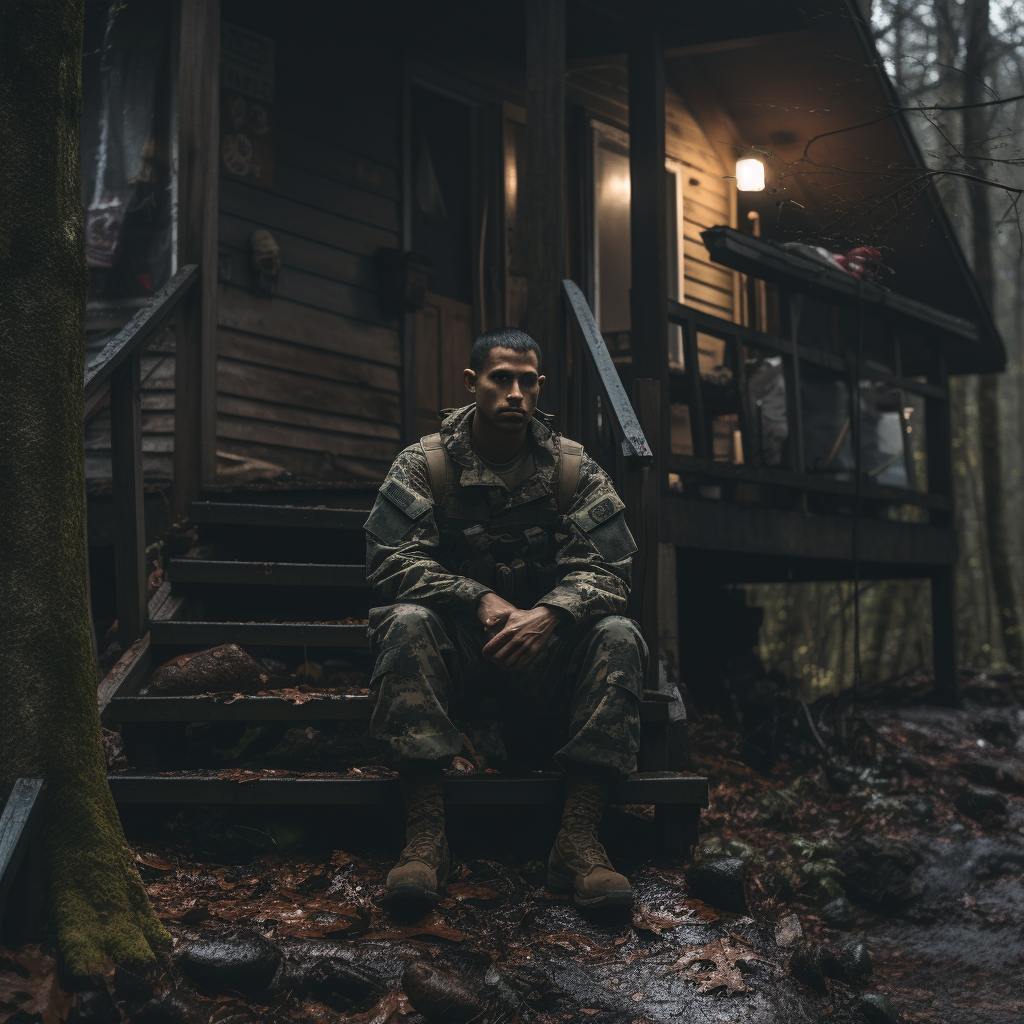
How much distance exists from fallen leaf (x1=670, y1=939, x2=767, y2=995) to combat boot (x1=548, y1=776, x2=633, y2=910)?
20cm

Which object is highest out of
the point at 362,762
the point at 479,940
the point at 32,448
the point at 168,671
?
the point at 32,448

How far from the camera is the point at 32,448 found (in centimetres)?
251

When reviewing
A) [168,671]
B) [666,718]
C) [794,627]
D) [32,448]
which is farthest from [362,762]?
[794,627]

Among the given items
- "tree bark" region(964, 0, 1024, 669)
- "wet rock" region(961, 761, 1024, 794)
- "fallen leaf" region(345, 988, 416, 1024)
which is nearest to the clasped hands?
"fallen leaf" region(345, 988, 416, 1024)

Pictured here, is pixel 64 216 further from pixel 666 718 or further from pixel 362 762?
pixel 666 718

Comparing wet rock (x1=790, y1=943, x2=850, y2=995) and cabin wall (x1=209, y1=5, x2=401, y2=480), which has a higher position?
cabin wall (x1=209, y1=5, x2=401, y2=480)

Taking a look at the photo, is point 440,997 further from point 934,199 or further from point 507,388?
point 934,199

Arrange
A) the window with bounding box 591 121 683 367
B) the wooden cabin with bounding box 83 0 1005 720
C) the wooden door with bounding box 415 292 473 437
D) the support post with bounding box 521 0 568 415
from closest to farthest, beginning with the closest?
the support post with bounding box 521 0 568 415
the wooden cabin with bounding box 83 0 1005 720
the wooden door with bounding box 415 292 473 437
the window with bounding box 591 121 683 367

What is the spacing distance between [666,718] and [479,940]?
1.10 m

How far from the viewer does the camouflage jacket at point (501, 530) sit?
3.26 meters

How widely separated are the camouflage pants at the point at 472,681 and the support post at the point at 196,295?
229 cm

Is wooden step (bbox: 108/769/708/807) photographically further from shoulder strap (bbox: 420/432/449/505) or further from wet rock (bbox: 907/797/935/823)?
wet rock (bbox: 907/797/935/823)

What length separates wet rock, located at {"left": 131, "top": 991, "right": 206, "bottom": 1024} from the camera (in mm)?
2246

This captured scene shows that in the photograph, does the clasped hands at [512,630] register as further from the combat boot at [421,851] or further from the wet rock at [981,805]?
the wet rock at [981,805]
